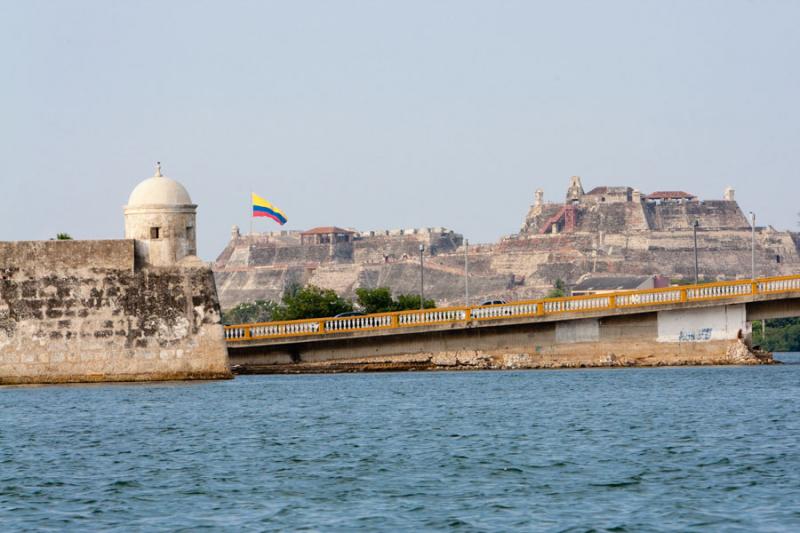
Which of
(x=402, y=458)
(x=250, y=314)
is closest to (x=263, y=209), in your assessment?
(x=402, y=458)

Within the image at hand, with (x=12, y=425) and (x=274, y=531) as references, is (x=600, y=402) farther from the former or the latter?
(x=274, y=531)

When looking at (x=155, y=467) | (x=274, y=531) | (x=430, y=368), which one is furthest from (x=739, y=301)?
(x=274, y=531)

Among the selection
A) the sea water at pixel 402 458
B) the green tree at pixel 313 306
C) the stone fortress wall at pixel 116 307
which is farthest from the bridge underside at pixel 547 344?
the green tree at pixel 313 306

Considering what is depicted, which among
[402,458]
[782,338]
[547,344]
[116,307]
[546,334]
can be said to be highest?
[116,307]

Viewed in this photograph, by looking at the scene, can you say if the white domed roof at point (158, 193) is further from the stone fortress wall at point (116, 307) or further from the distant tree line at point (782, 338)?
the distant tree line at point (782, 338)

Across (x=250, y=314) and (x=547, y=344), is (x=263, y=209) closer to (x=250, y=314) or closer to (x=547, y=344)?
(x=547, y=344)

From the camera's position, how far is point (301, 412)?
134 feet

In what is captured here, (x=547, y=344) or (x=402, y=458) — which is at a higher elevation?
(x=547, y=344)

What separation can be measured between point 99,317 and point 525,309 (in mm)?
18502


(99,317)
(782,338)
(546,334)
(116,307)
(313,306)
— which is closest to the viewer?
(99,317)

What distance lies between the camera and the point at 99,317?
47.8m

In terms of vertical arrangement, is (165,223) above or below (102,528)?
above

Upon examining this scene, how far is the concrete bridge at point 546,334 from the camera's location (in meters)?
59.4

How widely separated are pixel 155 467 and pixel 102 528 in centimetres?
636
